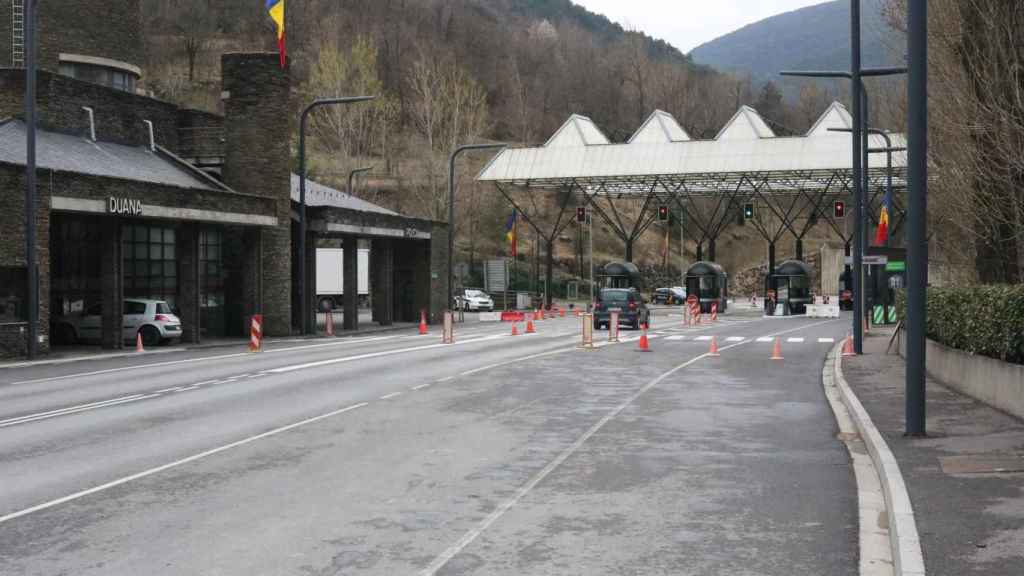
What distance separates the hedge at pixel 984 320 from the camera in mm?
16000

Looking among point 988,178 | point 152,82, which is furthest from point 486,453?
point 152,82

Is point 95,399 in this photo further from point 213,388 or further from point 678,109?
point 678,109

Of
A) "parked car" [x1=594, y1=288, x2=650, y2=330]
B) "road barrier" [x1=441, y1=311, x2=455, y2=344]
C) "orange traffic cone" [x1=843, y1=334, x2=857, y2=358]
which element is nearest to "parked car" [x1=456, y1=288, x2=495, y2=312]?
"parked car" [x1=594, y1=288, x2=650, y2=330]

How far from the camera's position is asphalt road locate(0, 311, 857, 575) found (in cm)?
841

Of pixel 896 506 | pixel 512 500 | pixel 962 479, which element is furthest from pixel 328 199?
pixel 896 506

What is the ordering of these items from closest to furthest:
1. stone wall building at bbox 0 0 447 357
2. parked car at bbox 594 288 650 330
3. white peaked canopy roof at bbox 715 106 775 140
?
1. stone wall building at bbox 0 0 447 357
2. parked car at bbox 594 288 650 330
3. white peaked canopy roof at bbox 715 106 775 140

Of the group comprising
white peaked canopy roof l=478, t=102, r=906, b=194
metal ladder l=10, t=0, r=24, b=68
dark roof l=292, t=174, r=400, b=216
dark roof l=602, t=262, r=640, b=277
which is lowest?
dark roof l=602, t=262, r=640, b=277

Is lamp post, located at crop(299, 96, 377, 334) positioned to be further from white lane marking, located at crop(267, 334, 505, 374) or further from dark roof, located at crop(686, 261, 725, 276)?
dark roof, located at crop(686, 261, 725, 276)

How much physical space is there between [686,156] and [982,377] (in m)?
50.7

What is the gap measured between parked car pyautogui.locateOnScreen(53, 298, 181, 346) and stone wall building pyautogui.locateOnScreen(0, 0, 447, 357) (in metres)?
0.10

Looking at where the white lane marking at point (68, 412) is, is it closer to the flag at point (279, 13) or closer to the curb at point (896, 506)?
the curb at point (896, 506)

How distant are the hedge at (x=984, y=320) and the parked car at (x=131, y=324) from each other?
23.9 metres

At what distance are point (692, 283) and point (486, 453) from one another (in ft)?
189

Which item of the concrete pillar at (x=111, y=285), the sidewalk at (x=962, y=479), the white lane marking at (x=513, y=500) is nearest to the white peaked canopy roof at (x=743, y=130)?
the concrete pillar at (x=111, y=285)
